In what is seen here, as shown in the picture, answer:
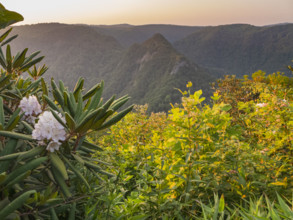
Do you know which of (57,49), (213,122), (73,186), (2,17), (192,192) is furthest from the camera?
(57,49)

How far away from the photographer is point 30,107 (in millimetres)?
1449

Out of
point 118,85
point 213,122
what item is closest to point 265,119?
point 213,122

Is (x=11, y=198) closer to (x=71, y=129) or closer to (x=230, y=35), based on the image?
(x=71, y=129)

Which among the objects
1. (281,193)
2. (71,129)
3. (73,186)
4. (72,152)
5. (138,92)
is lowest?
(138,92)

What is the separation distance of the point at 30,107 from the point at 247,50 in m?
193

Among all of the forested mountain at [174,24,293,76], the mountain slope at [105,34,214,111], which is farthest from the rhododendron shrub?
the forested mountain at [174,24,293,76]

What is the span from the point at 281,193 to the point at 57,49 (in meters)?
179

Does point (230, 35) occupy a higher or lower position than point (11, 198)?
higher

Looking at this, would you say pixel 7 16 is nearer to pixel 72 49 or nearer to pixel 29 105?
pixel 29 105

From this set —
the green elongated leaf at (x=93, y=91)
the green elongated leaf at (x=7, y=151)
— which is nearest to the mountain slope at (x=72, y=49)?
the green elongated leaf at (x=93, y=91)

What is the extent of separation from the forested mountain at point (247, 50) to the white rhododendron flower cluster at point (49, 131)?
15036 cm

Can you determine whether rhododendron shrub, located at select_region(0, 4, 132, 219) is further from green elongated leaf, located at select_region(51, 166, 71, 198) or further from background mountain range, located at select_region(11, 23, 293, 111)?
background mountain range, located at select_region(11, 23, 293, 111)

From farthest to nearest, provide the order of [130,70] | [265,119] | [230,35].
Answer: [230,35]
[130,70]
[265,119]

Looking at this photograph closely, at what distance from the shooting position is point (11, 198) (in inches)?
45.7
